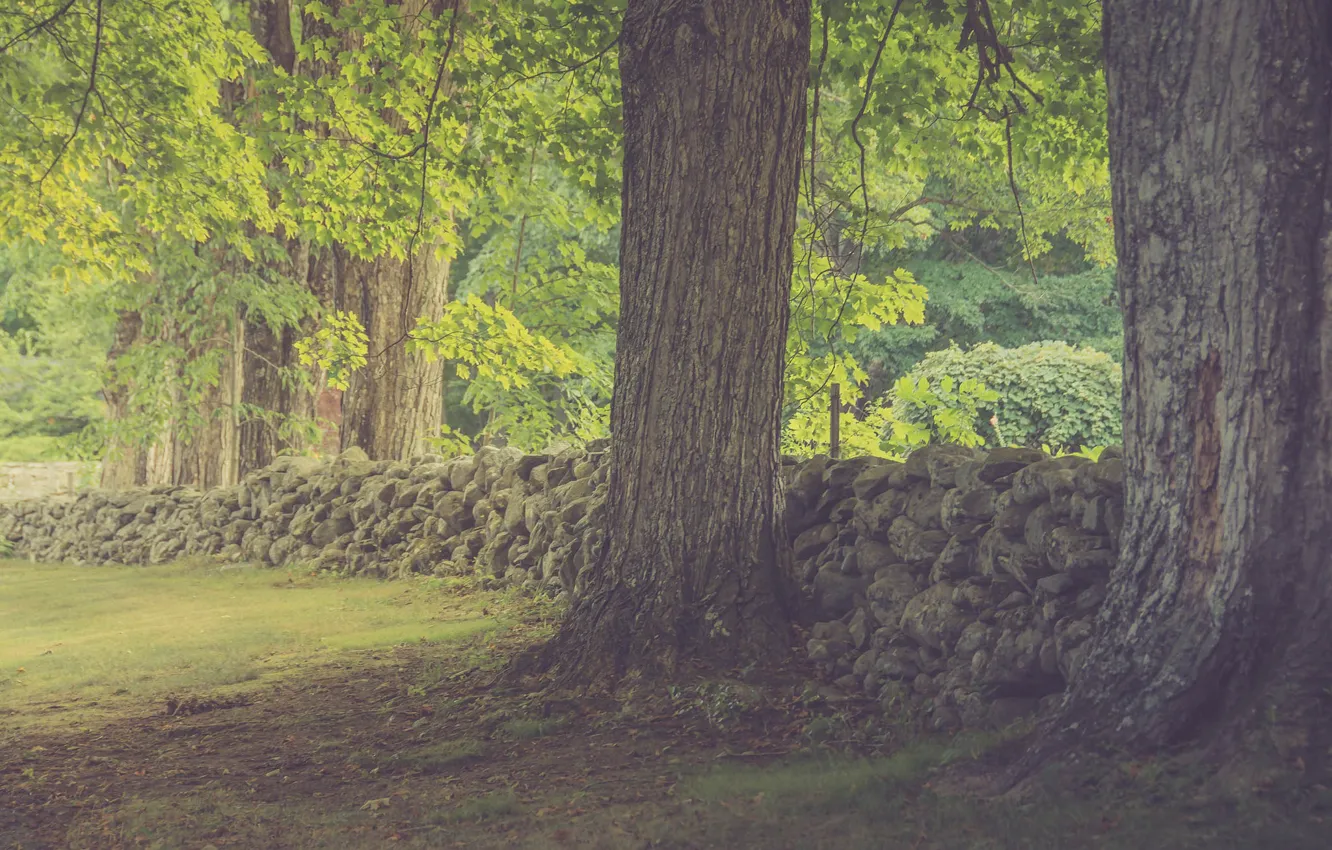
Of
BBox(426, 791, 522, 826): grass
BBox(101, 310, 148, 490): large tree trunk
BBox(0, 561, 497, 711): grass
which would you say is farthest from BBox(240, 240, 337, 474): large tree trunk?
BBox(426, 791, 522, 826): grass

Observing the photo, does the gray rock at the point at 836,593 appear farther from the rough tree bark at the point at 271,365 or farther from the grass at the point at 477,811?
the rough tree bark at the point at 271,365

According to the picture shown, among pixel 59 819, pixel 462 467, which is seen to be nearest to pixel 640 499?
pixel 59 819

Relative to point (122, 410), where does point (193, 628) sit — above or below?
below

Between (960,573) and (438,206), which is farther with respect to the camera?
(438,206)

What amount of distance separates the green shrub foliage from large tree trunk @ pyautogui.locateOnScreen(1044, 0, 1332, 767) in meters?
9.79

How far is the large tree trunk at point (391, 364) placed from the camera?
1313 cm

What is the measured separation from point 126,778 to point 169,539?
10.9 m

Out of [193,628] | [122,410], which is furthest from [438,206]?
[122,410]

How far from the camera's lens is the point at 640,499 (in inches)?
217

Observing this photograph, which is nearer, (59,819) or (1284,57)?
(1284,57)

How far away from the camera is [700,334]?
17.9 feet

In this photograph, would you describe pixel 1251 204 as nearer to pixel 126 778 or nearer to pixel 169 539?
pixel 126 778

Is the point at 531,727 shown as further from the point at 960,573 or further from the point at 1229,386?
the point at 1229,386

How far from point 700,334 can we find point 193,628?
5.45 meters
